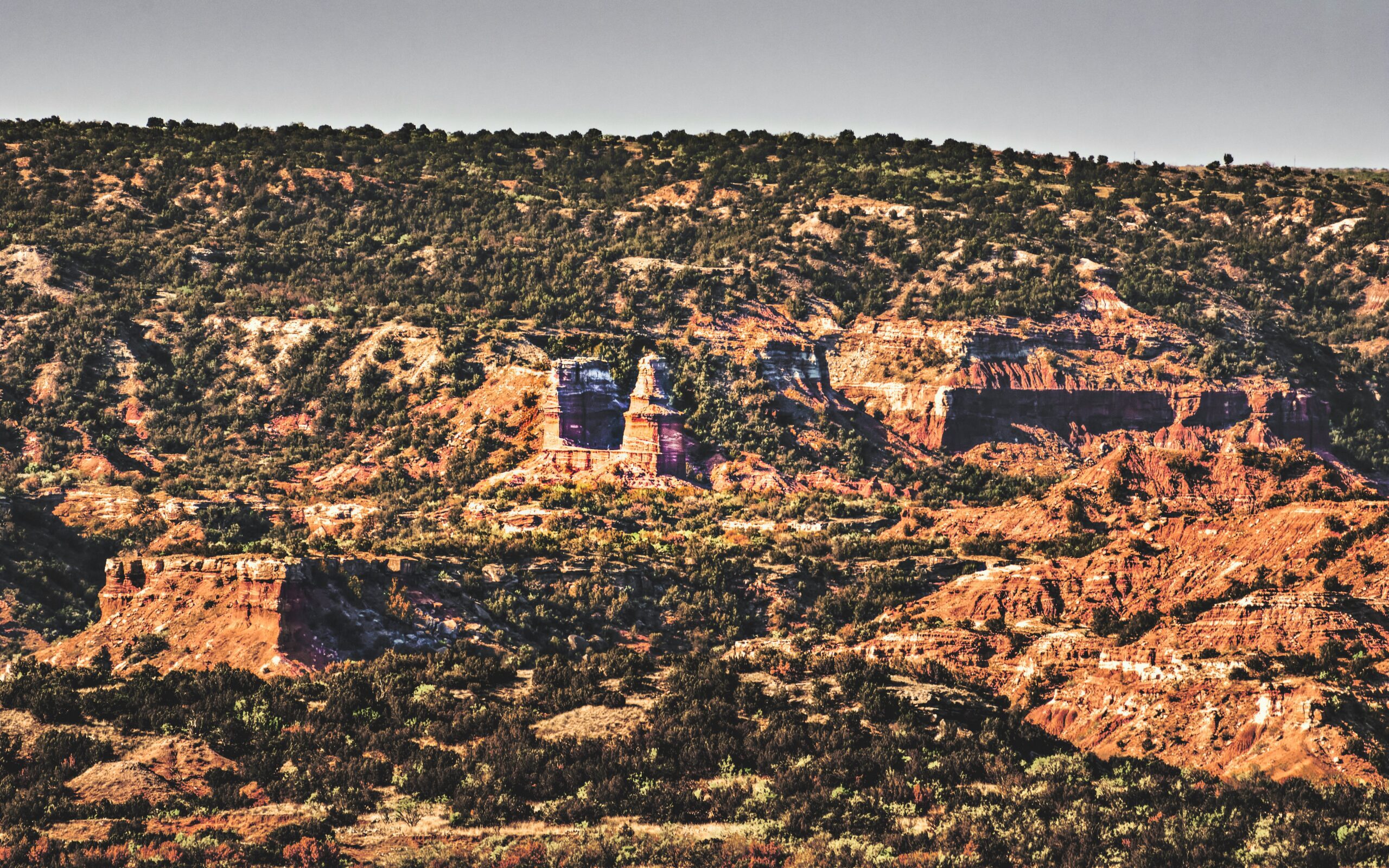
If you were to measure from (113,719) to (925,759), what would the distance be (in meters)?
19.0

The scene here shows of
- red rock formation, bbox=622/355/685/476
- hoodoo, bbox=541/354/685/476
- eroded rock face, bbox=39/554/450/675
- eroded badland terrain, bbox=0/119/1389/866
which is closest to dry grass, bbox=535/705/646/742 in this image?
eroded badland terrain, bbox=0/119/1389/866

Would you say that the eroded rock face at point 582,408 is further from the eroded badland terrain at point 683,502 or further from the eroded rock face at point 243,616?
the eroded rock face at point 243,616

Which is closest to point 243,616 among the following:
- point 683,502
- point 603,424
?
point 683,502

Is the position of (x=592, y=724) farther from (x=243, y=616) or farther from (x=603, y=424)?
(x=603, y=424)

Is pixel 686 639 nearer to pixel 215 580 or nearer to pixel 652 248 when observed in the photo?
pixel 215 580

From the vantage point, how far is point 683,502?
79.2 meters

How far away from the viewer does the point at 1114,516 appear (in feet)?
206

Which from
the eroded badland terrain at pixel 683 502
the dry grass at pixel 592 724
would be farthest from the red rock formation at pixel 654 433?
the dry grass at pixel 592 724

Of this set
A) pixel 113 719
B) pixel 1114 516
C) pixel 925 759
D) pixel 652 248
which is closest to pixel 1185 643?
pixel 925 759

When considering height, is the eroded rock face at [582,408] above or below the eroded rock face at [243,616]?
above

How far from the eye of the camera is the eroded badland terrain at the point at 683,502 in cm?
3506

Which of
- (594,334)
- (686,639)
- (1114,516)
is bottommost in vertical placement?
(686,639)

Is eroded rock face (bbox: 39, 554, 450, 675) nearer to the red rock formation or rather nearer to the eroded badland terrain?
the eroded badland terrain

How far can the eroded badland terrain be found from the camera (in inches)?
1380
